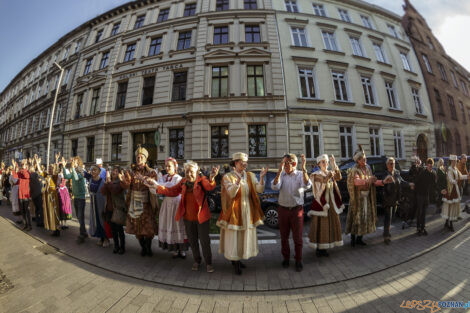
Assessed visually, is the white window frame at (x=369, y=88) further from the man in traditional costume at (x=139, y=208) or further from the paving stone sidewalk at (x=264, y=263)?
the man in traditional costume at (x=139, y=208)

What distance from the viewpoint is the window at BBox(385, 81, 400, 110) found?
14.3m

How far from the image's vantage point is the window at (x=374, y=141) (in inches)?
515

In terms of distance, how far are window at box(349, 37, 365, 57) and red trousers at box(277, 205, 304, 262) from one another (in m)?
16.7

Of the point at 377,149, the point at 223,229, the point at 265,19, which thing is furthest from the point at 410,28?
the point at 223,229

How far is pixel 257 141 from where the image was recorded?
37.9 feet

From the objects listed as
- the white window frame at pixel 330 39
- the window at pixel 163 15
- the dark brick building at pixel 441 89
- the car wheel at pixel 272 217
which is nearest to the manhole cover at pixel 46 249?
the car wheel at pixel 272 217

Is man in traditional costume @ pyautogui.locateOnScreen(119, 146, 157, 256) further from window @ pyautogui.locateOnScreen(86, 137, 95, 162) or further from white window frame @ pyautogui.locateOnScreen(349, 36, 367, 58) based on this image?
white window frame @ pyautogui.locateOnScreen(349, 36, 367, 58)

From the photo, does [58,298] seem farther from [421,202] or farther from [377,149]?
[377,149]

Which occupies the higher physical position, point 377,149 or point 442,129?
point 442,129

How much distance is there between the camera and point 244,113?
11445 mm

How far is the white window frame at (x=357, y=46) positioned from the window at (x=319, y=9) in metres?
3.07

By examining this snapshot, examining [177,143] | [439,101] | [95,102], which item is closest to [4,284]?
[177,143]

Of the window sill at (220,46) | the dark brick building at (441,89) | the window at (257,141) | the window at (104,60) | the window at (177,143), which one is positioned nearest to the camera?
the window at (257,141)

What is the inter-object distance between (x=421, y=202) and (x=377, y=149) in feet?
35.2
